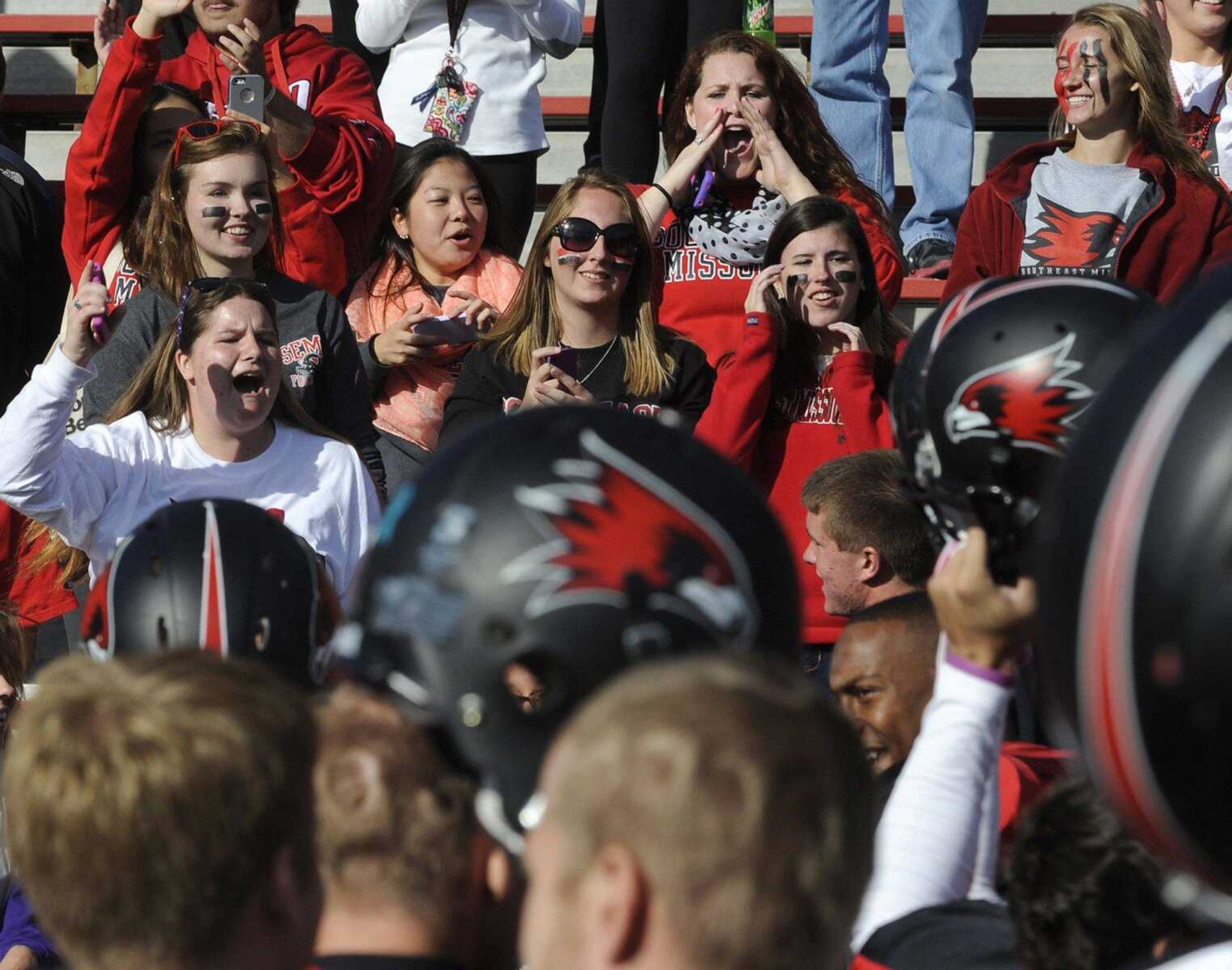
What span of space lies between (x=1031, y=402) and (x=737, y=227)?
11.3ft

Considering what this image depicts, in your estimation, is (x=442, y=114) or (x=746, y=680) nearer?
(x=746, y=680)

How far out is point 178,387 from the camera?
182 inches

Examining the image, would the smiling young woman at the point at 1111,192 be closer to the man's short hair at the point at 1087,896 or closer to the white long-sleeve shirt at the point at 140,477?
the white long-sleeve shirt at the point at 140,477

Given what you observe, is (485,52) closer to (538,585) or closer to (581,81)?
(581,81)

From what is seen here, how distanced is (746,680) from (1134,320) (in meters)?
1.26

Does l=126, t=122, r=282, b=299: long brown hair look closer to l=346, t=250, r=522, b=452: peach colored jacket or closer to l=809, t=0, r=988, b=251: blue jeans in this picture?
l=346, t=250, r=522, b=452: peach colored jacket

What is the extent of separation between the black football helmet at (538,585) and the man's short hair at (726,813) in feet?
1.20

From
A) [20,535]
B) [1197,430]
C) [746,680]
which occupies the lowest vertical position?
[20,535]

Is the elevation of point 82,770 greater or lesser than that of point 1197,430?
lesser

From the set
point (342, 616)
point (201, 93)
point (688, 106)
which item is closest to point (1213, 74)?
point (688, 106)

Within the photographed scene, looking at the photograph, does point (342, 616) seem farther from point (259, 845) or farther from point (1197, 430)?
point (1197, 430)

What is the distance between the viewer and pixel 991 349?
2.49m

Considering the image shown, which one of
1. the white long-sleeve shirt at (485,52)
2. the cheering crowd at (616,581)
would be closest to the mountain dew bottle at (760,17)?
the white long-sleeve shirt at (485,52)

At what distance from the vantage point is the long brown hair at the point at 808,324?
5148 millimetres
